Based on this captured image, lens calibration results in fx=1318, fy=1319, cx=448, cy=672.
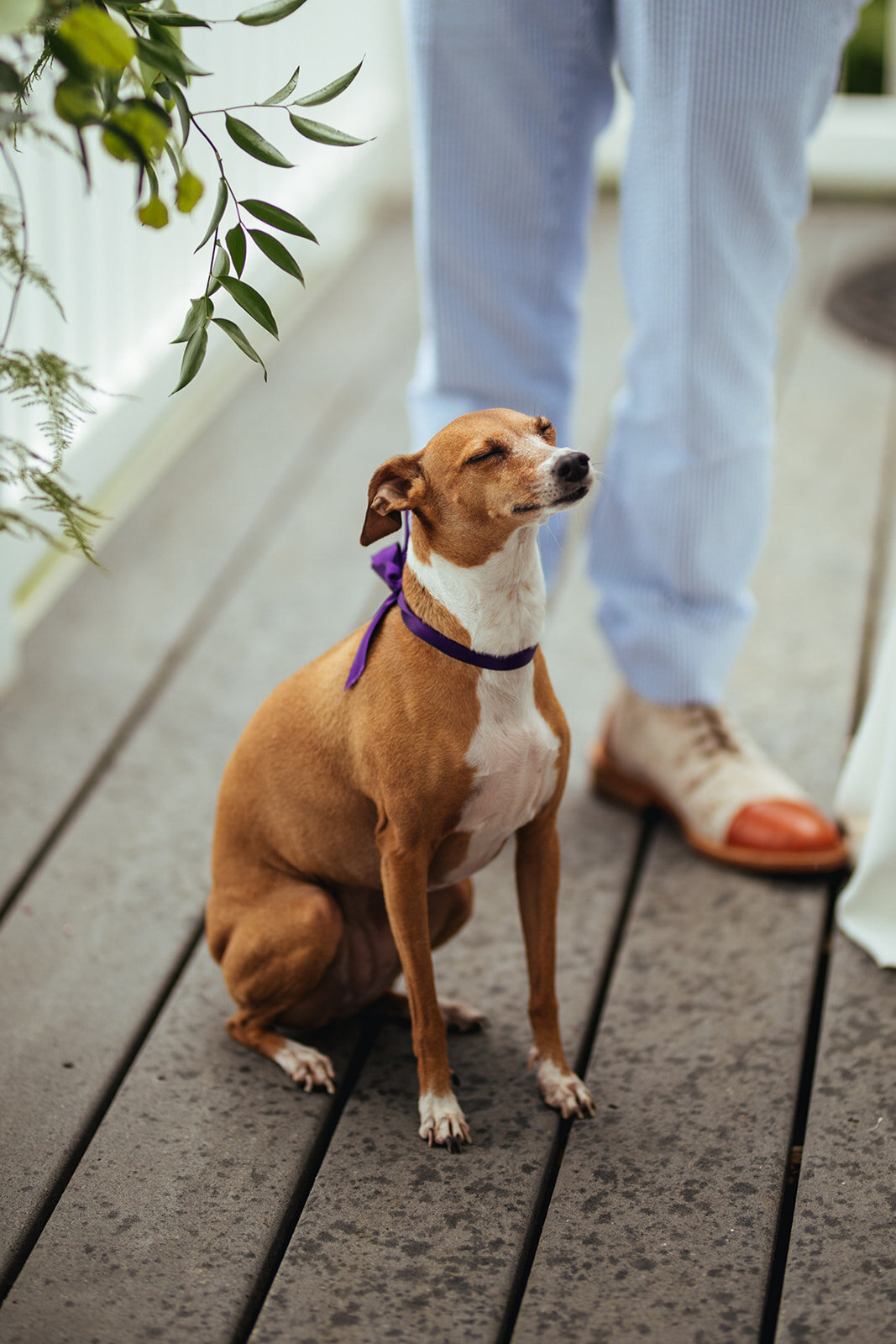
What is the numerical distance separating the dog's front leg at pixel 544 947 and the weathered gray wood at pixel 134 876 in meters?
0.49

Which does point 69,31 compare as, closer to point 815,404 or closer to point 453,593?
point 453,593

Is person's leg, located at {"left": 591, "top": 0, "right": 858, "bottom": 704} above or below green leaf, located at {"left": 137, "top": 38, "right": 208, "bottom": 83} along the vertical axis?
below

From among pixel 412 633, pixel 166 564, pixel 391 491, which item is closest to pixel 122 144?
pixel 391 491

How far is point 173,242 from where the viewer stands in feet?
9.61

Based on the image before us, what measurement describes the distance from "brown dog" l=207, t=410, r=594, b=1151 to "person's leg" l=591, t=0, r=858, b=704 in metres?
0.50

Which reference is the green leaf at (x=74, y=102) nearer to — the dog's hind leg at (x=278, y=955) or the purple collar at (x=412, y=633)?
the purple collar at (x=412, y=633)

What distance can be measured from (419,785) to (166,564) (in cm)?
143

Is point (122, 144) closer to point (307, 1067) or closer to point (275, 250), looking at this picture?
point (275, 250)

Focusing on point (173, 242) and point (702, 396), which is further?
point (173, 242)

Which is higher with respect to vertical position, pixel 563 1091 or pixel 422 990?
pixel 422 990

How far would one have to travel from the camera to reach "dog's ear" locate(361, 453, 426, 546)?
117 centimetres

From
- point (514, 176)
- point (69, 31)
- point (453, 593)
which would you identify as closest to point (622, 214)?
point (514, 176)

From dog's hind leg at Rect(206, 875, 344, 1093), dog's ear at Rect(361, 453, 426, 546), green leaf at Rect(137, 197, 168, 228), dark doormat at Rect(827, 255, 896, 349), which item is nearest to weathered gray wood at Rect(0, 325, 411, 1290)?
dog's hind leg at Rect(206, 875, 344, 1093)

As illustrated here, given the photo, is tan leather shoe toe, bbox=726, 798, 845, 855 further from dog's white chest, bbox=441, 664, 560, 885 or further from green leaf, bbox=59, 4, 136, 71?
green leaf, bbox=59, 4, 136, 71
